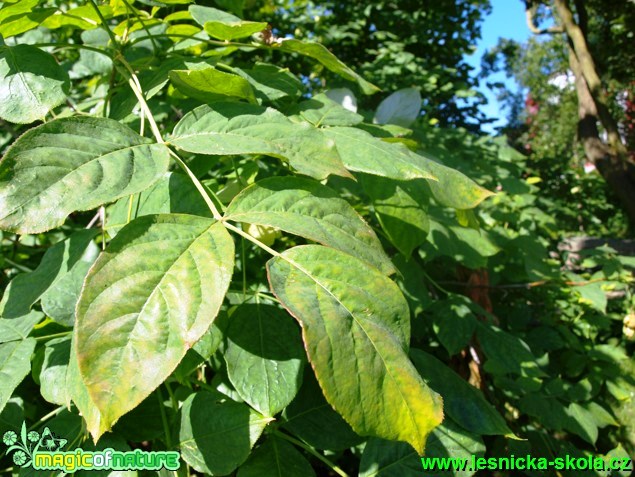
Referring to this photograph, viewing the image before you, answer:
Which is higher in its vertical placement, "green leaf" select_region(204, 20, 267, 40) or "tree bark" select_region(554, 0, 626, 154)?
"green leaf" select_region(204, 20, 267, 40)

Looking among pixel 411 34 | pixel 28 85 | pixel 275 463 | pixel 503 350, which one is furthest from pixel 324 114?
pixel 411 34

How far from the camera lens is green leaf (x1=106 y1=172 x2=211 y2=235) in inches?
22.4

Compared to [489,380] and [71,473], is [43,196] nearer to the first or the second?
Result: [71,473]

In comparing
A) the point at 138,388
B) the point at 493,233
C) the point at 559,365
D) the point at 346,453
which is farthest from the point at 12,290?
the point at 559,365

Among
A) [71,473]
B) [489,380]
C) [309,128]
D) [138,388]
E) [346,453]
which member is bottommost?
[489,380]

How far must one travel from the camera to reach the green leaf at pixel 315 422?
0.67m

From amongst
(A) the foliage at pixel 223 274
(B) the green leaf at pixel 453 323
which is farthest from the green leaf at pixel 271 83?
(B) the green leaf at pixel 453 323

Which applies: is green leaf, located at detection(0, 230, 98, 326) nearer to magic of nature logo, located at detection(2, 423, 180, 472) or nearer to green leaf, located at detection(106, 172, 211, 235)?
green leaf, located at detection(106, 172, 211, 235)

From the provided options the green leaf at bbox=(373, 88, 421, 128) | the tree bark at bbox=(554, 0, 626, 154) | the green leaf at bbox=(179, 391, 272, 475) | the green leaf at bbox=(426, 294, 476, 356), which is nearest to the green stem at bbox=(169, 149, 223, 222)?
the green leaf at bbox=(179, 391, 272, 475)

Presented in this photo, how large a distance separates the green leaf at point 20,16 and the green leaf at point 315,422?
59cm

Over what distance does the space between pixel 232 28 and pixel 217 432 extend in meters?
0.55

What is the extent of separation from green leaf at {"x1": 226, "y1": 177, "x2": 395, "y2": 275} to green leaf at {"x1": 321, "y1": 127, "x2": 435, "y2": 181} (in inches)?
3.1

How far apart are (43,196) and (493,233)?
1.47 m

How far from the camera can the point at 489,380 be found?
1.59 metres
